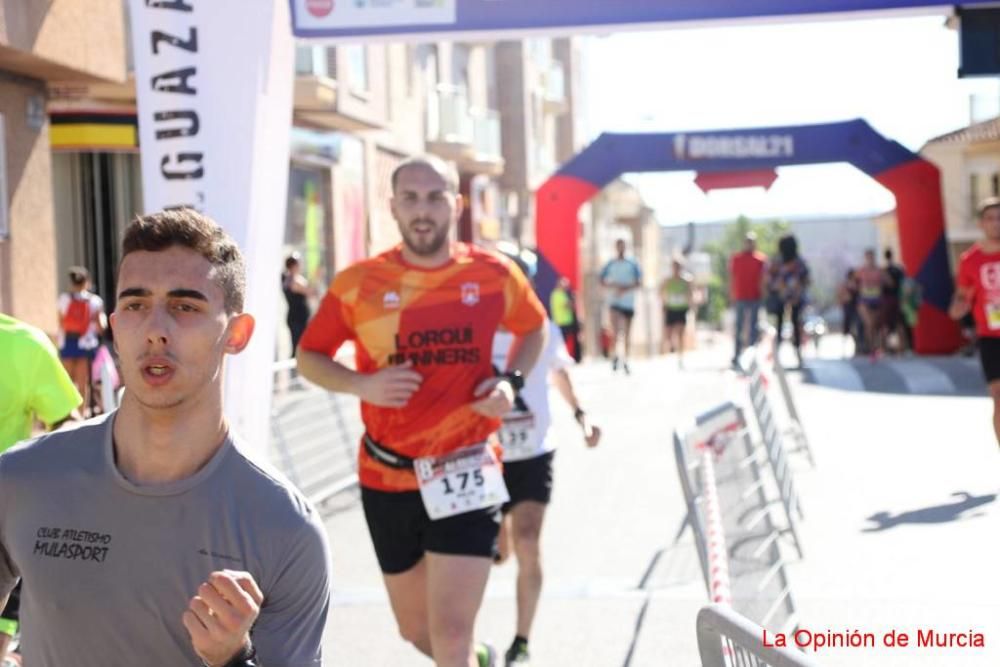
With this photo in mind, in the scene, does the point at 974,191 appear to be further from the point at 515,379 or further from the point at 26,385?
the point at 26,385

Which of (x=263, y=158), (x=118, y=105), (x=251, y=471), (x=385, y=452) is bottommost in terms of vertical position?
(x=385, y=452)

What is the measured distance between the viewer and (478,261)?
5961 millimetres

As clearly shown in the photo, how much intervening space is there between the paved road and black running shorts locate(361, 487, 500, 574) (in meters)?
1.54

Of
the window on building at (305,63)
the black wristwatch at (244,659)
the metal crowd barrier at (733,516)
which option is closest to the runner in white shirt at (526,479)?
the metal crowd barrier at (733,516)

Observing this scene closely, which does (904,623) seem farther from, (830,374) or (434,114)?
(434,114)

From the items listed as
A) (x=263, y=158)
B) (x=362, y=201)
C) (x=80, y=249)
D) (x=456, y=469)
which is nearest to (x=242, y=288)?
(x=456, y=469)

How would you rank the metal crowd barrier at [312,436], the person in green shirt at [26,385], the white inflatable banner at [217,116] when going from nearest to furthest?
the person in green shirt at [26,385] < the white inflatable banner at [217,116] < the metal crowd barrier at [312,436]

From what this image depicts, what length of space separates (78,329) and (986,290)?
426 inches

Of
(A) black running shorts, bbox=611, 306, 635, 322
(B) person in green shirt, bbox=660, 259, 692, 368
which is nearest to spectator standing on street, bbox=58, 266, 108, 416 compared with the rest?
(A) black running shorts, bbox=611, 306, 635, 322

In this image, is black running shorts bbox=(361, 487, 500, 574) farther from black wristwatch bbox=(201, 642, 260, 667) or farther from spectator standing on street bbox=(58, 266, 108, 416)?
spectator standing on street bbox=(58, 266, 108, 416)

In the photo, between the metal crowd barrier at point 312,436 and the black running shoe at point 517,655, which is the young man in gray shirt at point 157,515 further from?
the metal crowd barrier at point 312,436

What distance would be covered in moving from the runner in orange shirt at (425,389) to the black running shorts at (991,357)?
5255 millimetres

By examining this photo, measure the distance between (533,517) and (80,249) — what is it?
57.6 ft

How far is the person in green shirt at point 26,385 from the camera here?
511cm
